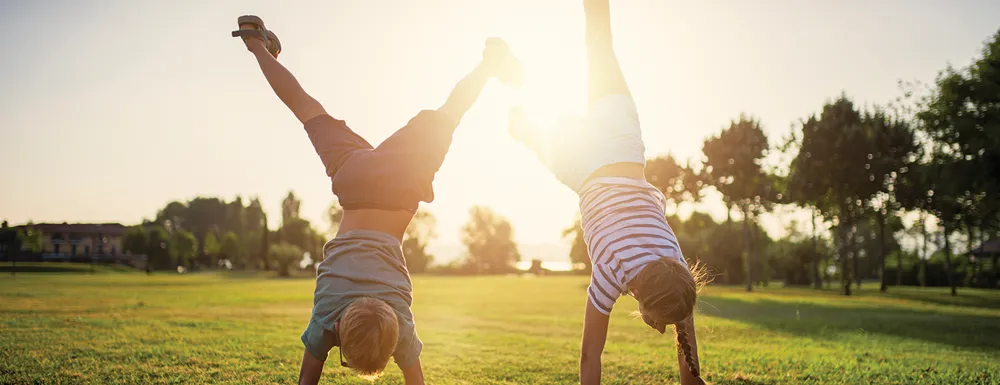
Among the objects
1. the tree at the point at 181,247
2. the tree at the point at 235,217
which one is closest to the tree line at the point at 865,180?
the tree at the point at 181,247

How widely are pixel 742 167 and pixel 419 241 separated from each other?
231ft

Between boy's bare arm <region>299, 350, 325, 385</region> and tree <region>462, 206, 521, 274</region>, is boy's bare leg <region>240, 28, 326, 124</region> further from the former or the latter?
tree <region>462, 206, 521, 274</region>

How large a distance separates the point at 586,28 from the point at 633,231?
1845 mm

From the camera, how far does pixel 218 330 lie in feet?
36.0

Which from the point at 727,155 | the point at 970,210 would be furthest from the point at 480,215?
the point at 970,210

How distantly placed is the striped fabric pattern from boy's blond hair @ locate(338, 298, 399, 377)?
46.8 inches

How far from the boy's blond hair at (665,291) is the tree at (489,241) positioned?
101 meters

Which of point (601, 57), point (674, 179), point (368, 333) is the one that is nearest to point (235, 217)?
point (674, 179)

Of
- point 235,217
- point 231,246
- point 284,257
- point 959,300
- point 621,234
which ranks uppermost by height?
point 235,217

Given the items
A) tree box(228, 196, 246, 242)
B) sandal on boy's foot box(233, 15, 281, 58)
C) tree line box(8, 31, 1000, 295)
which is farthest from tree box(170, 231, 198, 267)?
sandal on boy's foot box(233, 15, 281, 58)

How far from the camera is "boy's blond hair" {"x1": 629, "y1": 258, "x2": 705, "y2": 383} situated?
3121 mm

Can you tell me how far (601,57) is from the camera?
4449 millimetres

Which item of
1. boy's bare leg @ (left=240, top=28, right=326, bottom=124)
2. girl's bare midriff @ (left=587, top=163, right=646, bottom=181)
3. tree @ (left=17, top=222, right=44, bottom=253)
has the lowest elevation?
tree @ (left=17, top=222, right=44, bottom=253)

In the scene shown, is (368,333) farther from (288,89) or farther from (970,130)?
(970,130)
